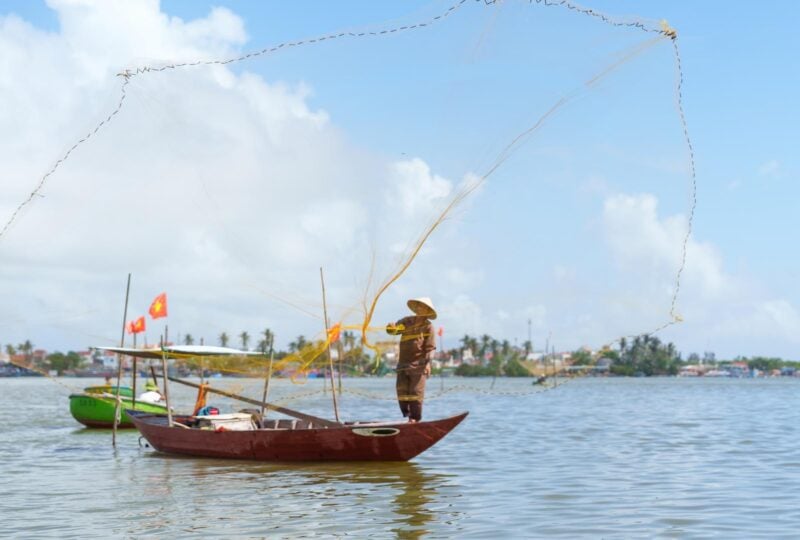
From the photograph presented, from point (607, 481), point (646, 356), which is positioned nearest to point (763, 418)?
point (607, 481)

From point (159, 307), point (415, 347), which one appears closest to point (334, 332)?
point (415, 347)

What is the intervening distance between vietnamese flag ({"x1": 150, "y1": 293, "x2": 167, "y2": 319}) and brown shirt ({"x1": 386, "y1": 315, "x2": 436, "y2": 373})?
11275 millimetres

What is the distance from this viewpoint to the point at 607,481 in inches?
615

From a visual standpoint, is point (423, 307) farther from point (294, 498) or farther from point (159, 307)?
point (159, 307)

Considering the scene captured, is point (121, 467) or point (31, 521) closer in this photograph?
point (31, 521)

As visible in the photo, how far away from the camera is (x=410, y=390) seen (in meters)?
16.6

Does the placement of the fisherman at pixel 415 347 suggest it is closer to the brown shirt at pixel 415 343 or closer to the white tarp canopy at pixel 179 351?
the brown shirt at pixel 415 343

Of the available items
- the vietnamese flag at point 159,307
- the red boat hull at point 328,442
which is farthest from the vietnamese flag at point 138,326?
the red boat hull at point 328,442

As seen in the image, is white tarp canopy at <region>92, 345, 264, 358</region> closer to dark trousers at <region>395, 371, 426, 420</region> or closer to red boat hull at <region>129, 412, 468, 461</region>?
red boat hull at <region>129, 412, 468, 461</region>

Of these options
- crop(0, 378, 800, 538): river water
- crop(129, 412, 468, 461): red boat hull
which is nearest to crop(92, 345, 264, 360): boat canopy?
crop(129, 412, 468, 461): red boat hull

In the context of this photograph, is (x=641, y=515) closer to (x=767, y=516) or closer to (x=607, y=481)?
(x=767, y=516)

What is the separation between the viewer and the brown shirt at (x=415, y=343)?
53.4 feet

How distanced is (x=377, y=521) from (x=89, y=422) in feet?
64.8

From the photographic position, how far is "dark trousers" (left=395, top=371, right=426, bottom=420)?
16531 millimetres
